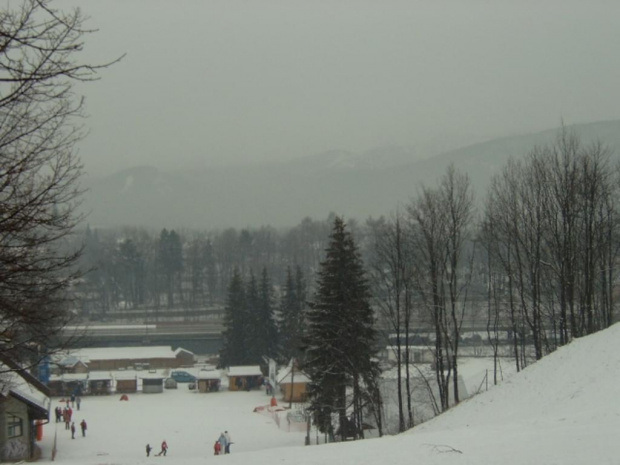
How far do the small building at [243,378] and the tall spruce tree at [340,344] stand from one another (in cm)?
3025

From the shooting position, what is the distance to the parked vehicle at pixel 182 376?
200ft

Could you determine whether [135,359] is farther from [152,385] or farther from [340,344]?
[340,344]

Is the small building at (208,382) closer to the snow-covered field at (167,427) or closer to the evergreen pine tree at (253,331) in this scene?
the snow-covered field at (167,427)

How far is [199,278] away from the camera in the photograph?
116 meters

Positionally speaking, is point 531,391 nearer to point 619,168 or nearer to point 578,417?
point 578,417

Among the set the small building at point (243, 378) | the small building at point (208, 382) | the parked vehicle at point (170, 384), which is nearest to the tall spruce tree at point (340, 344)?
the small building at point (208, 382)

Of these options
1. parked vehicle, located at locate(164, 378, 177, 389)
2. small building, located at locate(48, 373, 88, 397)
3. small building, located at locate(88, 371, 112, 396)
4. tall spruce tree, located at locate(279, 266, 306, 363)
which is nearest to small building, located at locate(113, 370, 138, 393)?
small building, located at locate(88, 371, 112, 396)

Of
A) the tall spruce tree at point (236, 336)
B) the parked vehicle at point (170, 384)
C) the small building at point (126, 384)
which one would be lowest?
the parked vehicle at point (170, 384)

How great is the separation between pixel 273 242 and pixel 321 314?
106m

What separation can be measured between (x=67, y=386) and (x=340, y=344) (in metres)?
35.1

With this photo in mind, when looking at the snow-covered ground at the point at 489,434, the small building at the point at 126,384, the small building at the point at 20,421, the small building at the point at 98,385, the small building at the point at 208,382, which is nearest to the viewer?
the snow-covered ground at the point at 489,434

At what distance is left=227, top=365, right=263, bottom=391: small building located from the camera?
56312mm

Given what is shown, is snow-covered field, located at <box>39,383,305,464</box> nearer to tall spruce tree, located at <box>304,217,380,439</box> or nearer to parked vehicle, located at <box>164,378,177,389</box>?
tall spruce tree, located at <box>304,217,380,439</box>

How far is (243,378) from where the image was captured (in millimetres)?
56594
